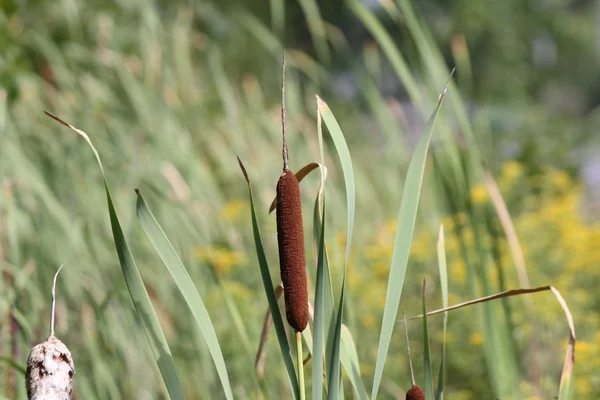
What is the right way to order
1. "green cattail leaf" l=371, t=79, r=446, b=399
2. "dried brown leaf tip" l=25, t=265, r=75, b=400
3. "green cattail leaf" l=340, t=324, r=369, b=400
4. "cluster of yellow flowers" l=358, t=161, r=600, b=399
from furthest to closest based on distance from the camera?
"cluster of yellow flowers" l=358, t=161, r=600, b=399
"green cattail leaf" l=340, t=324, r=369, b=400
"green cattail leaf" l=371, t=79, r=446, b=399
"dried brown leaf tip" l=25, t=265, r=75, b=400

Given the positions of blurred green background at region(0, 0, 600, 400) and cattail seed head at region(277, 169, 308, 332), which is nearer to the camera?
cattail seed head at region(277, 169, 308, 332)

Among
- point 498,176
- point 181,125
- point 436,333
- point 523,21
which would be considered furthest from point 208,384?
point 523,21

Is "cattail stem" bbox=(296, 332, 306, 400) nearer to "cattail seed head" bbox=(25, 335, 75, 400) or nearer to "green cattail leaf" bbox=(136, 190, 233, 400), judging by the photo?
"green cattail leaf" bbox=(136, 190, 233, 400)

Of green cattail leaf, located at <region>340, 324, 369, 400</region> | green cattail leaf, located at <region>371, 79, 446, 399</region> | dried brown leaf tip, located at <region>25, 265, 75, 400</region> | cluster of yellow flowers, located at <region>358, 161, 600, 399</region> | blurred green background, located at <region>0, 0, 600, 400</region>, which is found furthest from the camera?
cluster of yellow flowers, located at <region>358, 161, 600, 399</region>

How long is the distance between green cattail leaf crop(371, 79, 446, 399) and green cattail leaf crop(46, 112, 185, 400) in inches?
10.6

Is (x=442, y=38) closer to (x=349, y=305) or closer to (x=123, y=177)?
(x=123, y=177)

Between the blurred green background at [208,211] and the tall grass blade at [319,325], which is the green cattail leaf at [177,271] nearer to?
the tall grass blade at [319,325]

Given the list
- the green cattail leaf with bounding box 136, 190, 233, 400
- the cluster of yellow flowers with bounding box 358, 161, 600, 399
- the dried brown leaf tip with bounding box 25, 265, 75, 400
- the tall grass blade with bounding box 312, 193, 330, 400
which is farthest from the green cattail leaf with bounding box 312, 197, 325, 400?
the cluster of yellow flowers with bounding box 358, 161, 600, 399

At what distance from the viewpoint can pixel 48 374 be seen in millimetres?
840

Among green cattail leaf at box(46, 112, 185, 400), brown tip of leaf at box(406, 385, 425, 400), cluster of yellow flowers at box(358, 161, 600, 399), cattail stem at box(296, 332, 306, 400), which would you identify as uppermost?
cluster of yellow flowers at box(358, 161, 600, 399)

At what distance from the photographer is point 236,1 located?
8453 mm

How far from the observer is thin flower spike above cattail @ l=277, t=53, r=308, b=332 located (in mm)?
905

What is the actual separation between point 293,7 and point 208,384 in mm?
7144

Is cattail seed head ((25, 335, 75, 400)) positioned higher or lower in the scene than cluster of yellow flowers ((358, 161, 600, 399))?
lower
